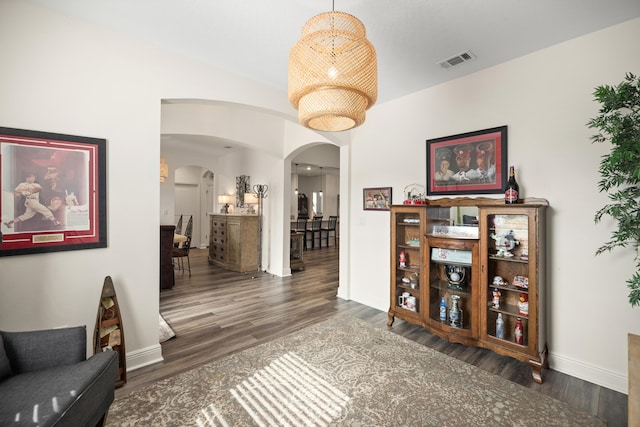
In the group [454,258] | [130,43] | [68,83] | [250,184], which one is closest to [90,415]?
[68,83]

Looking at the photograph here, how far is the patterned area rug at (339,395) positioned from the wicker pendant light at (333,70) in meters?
2.00

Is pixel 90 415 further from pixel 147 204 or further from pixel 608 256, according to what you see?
pixel 608 256

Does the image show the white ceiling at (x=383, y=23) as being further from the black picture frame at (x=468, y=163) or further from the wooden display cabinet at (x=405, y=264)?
the wooden display cabinet at (x=405, y=264)

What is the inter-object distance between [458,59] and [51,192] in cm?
371

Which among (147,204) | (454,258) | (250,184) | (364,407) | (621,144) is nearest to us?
(621,144)

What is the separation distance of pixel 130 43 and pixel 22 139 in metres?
1.16

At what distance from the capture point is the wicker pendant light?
5.07 feet

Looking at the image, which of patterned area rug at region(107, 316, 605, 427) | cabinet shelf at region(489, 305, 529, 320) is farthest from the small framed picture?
patterned area rug at region(107, 316, 605, 427)

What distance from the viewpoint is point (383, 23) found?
2.23 m

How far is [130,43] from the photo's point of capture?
2.46m

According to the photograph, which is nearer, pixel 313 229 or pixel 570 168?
pixel 570 168

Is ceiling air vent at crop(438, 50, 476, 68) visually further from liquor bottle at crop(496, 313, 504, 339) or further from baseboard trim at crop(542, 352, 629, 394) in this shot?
baseboard trim at crop(542, 352, 629, 394)

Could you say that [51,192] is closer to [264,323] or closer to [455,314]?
[264,323]

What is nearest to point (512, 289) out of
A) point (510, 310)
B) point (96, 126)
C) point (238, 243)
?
point (510, 310)
